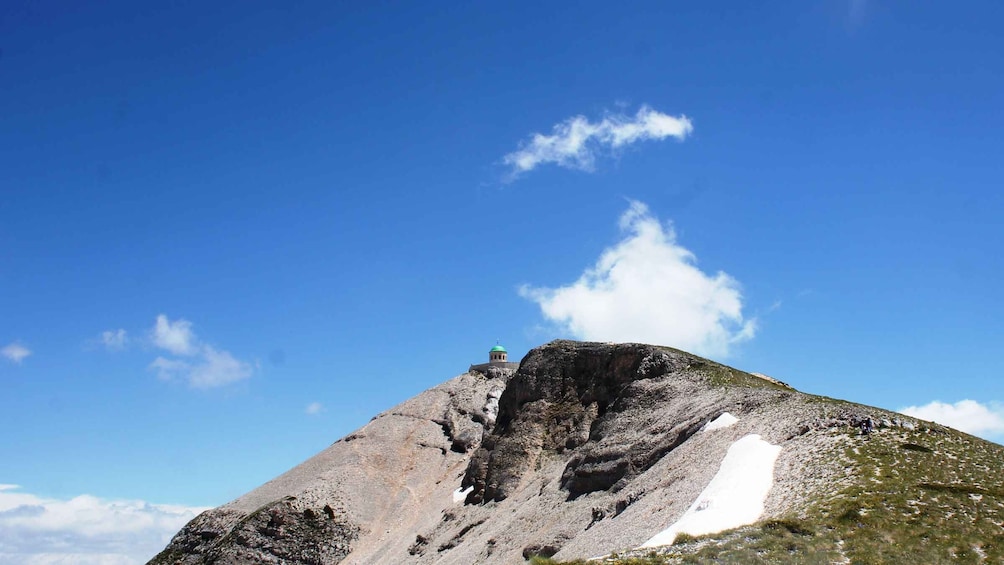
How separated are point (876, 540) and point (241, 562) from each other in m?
66.0

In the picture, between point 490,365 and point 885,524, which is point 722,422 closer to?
point 885,524

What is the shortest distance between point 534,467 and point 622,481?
20244mm

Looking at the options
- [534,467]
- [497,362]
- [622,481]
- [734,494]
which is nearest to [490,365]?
[497,362]

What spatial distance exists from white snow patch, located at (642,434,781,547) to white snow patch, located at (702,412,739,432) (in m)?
5.14

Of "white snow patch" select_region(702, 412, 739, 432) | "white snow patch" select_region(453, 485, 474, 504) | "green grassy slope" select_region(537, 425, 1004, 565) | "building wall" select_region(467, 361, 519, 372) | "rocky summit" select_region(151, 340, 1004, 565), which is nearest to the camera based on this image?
"green grassy slope" select_region(537, 425, 1004, 565)

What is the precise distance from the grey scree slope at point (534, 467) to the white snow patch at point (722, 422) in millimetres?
576

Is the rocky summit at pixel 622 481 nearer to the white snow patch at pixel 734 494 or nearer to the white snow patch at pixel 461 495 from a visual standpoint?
the white snow patch at pixel 734 494

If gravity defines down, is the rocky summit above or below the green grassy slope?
above

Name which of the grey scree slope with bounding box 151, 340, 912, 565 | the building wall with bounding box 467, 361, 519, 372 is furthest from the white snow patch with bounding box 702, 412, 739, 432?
the building wall with bounding box 467, 361, 519, 372

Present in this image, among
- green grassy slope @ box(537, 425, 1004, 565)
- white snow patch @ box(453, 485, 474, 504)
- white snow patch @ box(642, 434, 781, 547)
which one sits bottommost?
green grassy slope @ box(537, 425, 1004, 565)

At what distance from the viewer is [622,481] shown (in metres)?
50.2

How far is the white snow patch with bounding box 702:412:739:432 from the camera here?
46.1m

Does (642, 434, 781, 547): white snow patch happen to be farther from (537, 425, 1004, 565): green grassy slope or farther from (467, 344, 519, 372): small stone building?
(467, 344, 519, 372): small stone building

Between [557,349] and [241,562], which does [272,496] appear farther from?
[557,349]
